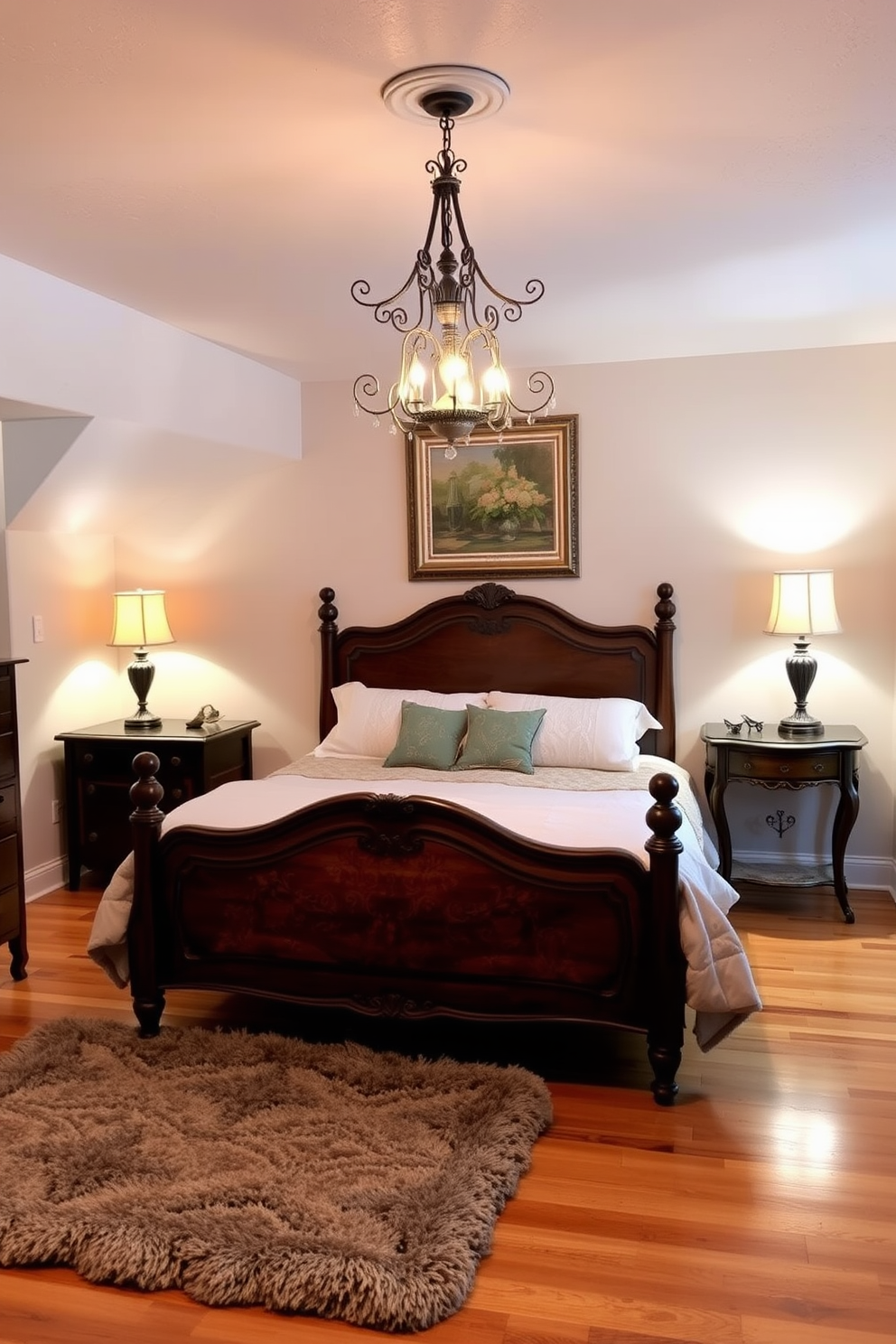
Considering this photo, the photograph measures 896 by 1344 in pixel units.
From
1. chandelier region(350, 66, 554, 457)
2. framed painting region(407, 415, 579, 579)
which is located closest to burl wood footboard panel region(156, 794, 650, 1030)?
chandelier region(350, 66, 554, 457)

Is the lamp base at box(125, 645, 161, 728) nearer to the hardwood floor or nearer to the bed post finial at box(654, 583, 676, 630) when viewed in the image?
the hardwood floor

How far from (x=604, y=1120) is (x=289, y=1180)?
0.85 meters

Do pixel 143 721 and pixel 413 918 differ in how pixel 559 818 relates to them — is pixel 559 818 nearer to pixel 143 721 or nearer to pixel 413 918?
pixel 413 918

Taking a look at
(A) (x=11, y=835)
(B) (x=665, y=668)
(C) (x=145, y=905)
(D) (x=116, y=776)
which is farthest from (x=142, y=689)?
(B) (x=665, y=668)

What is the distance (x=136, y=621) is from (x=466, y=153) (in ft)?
10.1

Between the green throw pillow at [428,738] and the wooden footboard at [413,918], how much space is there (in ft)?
3.96

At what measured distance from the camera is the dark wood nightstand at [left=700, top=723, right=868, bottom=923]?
446cm

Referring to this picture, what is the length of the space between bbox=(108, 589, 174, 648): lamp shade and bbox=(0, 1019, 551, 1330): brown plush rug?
82.1 inches

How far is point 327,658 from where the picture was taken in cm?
525

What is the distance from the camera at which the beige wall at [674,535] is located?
188 inches

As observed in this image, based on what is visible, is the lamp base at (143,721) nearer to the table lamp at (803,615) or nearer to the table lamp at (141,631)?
the table lamp at (141,631)

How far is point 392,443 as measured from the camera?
5230 millimetres

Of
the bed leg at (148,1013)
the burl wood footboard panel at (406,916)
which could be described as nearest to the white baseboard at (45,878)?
the bed leg at (148,1013)

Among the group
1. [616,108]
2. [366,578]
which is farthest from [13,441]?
[616,108]
